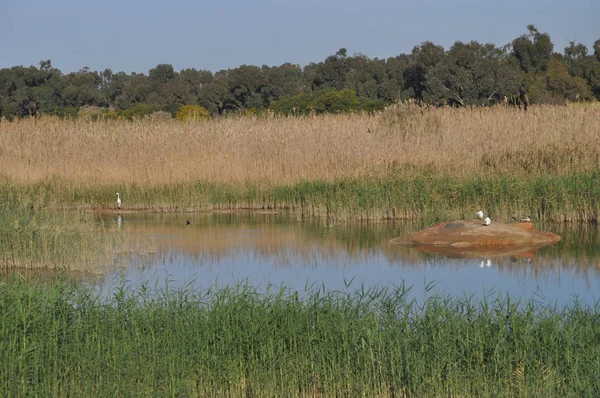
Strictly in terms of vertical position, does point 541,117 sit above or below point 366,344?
above

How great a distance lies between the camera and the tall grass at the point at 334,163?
632 inches

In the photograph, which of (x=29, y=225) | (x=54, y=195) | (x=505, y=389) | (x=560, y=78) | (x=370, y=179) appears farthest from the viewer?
(x=560, y=78)

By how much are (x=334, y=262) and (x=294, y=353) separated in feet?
17.7

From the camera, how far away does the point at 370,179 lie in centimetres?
1772

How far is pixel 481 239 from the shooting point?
13.4 m

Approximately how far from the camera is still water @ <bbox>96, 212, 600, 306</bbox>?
10555mm

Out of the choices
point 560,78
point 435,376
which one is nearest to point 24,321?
point 435,376

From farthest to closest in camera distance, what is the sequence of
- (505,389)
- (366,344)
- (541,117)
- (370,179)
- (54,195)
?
(541,117)
(54,195)
(370,179)
(366,344)
(505,389)

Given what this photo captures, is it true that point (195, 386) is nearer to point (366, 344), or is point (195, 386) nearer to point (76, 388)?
point (76, 388)

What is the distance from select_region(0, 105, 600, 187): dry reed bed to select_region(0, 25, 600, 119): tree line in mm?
10296

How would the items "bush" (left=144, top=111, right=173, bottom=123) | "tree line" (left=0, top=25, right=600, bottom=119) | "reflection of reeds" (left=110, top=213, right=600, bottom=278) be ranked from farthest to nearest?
"tree line" (left=0, top=25, right=600, bottom=119)
"bush" (left=144, top=111, right=173, bottom=123)
"reflection of reeds" (left=110, top=213, right=600, bottom=278)

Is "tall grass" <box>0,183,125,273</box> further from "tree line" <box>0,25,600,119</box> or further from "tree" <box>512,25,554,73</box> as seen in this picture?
"tree" <box>512,25,554,73</box>

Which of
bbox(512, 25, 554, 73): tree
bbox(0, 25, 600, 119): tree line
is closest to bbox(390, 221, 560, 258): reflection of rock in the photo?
Answer: bbox(0, 25, 600, 119): tree line

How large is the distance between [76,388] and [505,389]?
3.10m
